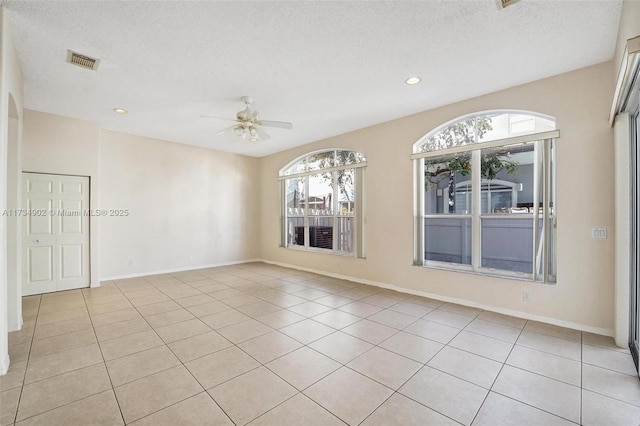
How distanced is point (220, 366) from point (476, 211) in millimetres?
3879

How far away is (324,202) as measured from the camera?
21.5 ft

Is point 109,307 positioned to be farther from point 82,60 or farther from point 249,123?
point 249,123

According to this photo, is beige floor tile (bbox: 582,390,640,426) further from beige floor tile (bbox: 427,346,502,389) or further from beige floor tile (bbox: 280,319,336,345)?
beige floor tile (bbox: 280,319,336,345)

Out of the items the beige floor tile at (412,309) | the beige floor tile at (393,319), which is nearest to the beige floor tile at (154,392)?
the beige floor tile at (393,319)

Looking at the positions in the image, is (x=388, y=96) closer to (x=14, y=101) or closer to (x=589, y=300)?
(x=589, y=300)

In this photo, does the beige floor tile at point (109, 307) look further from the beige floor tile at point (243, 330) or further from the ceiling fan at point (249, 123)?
the ceiling fan at point (249, 123)

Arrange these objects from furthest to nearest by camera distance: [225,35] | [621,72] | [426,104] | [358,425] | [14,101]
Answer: [426,104] < [14,101] < [225,35] < [621,72] < [358,425]

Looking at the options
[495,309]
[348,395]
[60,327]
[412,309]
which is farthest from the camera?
[412,309]

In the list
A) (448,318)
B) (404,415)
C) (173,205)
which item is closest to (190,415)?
(404,415)

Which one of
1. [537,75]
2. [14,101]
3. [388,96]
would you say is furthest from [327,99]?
[14,101]

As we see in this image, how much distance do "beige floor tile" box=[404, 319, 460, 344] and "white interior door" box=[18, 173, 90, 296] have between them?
5723 millimetres

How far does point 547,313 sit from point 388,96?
3.51 meters

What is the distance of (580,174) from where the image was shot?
3285 mm

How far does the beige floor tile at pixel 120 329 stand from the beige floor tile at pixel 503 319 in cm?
425
